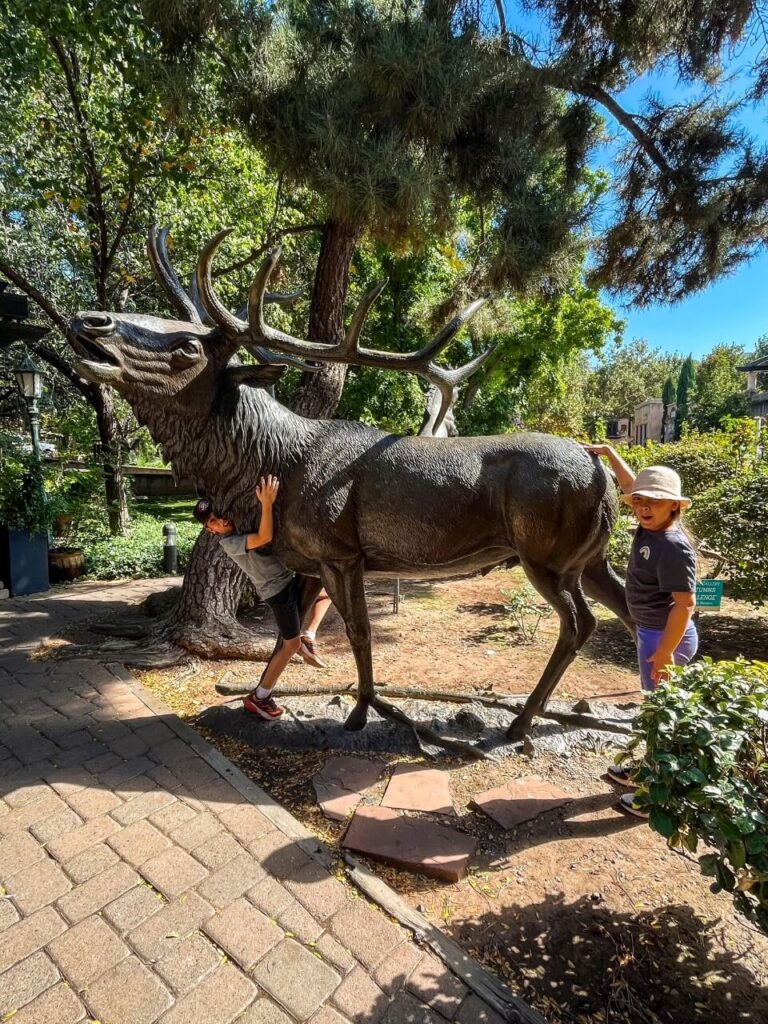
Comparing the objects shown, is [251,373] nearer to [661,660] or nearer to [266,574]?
[266,574]

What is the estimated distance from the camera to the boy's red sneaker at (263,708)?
3316 millimetres

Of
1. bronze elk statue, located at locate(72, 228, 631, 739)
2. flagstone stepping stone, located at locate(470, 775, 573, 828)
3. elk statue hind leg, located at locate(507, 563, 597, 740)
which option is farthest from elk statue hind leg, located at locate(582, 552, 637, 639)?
flagstone stepping stone, located at locate(470, 775, 573, 828)

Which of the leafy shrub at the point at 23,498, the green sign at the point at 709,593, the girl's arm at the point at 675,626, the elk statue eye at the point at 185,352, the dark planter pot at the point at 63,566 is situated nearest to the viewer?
the girl's arm at the point at 675,626

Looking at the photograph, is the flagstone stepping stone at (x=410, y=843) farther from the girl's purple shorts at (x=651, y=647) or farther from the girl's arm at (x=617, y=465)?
the girl's arm at (x=617, y=465)

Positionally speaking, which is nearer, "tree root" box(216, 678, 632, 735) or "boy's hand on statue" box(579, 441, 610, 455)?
"boy's hand on statue" box(579, 441, 610, 455)

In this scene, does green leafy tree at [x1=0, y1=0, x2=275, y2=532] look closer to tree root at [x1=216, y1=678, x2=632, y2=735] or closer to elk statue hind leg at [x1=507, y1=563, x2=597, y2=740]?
tree root at [x1=216, y1=678, x2=632, y2=735]

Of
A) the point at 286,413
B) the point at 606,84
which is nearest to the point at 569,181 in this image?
the point at 606,84

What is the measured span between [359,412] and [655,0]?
6.96 metres

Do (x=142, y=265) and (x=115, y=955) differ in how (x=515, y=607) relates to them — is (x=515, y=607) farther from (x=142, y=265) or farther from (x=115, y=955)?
(x=142, y=265)

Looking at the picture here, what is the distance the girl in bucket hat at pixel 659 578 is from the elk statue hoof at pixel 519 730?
48 cm

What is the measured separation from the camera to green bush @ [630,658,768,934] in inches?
55.3

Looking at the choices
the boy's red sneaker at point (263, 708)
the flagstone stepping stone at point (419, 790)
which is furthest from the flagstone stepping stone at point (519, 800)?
the boy's red sneaker at point (263, 708)

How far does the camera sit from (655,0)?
4090 mm

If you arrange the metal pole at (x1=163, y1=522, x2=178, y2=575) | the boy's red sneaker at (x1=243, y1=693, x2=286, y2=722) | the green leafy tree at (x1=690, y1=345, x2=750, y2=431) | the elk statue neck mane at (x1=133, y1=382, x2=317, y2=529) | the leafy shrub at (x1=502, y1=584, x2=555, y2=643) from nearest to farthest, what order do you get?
the elk statue neck mane at (x1=133, y1=382, x2=317, y2=529) → the boy's red sneaker at (x1=243, y1=693, x2=286, y2=722) → the leafy shrub at (x1=502, y1=584, x2=555, y2=643) → the metal pole at (x1=163, y1=522, x2=178, y2=575) → the green leafy tree at (x1=690, y1=345, x2=750, y2=431)
